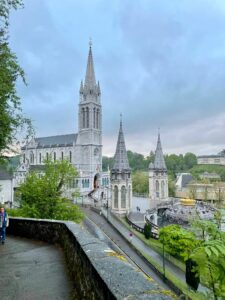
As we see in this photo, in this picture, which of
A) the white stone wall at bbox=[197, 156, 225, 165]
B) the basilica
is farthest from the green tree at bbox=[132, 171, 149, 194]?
the white stone wall at bbox=[197, 156, 225, 165]

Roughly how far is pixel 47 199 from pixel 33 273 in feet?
51.5

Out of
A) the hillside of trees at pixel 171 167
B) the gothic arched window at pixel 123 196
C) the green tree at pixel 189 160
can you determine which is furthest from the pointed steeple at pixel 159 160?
the green tree at pixel 189 160

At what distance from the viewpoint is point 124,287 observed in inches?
108

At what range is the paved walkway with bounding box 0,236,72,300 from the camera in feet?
16.8

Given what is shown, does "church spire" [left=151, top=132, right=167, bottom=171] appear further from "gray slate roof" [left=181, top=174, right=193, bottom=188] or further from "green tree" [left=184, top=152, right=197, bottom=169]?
"green tree" [left=184, top=152, right=197, bottom=169]

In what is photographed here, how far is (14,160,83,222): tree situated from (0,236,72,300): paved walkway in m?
12.0

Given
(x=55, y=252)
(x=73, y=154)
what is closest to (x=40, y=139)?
(x=73, y=154)

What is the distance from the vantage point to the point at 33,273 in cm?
639

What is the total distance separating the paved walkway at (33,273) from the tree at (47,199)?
12.0 m

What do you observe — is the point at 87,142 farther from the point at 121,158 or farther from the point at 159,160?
the point at 121,158

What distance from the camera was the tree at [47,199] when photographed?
2130 cm

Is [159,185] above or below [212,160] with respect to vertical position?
below

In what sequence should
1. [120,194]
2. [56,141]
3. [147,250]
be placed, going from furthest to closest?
[56,141] → [120,194] → [147,250]

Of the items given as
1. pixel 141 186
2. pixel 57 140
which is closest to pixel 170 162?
pixel 141 186
